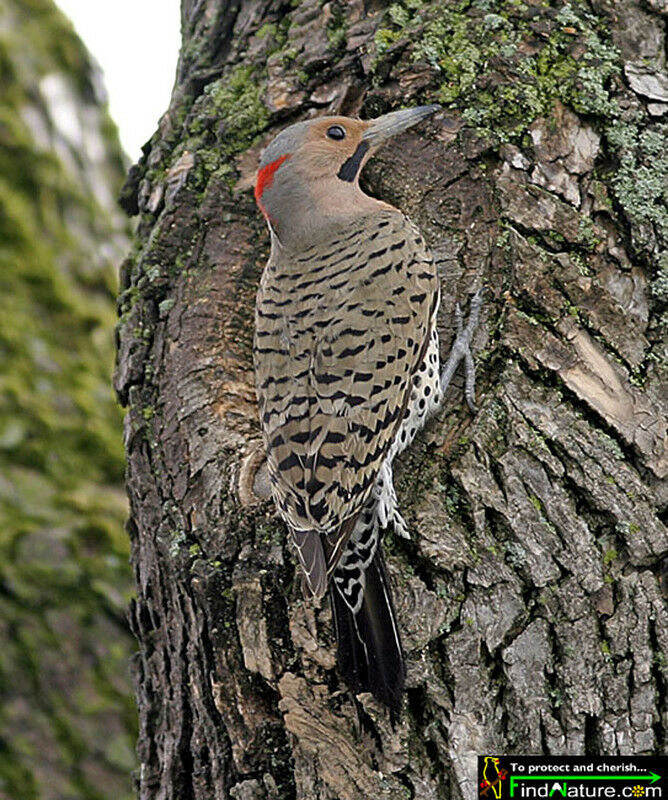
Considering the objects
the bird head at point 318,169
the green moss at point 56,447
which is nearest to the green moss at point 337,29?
the bird head at point 318,169

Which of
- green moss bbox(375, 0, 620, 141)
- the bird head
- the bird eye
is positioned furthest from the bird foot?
the bird eye

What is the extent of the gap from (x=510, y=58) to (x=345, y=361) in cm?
113

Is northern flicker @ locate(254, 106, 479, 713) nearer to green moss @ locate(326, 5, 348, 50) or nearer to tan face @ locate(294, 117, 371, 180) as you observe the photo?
tan face @ locate(294, 117, 371, 180)

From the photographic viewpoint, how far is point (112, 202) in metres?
4.69

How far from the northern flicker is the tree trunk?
0.27 feet

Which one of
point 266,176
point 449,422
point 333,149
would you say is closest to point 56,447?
point 266,176

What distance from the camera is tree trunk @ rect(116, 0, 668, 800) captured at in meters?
2.48

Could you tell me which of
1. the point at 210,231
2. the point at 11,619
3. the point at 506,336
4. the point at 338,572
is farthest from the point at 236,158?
the point at 11,619

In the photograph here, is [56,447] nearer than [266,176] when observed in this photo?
No

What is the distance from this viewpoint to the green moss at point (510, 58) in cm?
310

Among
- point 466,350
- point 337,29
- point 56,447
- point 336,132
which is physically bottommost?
point 56,447

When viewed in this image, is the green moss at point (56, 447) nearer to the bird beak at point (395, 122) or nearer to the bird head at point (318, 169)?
the bird head at point (318, 169)

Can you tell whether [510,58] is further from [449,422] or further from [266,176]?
[449,422]

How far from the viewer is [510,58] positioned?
317cm
